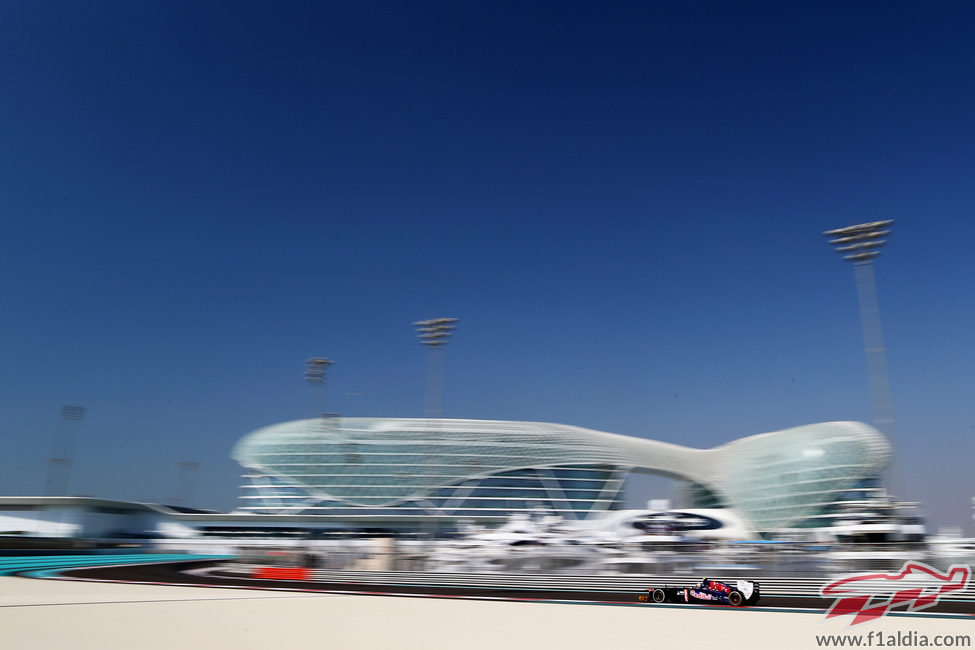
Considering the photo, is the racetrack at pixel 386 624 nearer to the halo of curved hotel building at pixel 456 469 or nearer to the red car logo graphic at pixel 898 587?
the red car logo graphic at pixel 898 587

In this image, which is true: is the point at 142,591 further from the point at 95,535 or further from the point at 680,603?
the point at 95,535

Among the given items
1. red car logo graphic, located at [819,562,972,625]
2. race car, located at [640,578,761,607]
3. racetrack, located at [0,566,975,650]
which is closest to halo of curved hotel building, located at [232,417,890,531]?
red car logo graphic, located at [819,562,972,625]

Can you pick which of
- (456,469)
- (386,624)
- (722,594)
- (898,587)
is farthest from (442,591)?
(456,469)

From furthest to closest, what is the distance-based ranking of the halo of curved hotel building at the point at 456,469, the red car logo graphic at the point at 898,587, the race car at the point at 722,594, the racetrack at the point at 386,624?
the halo of curved hotel building at the point at 456,469
the race car at the point at 722,594
the red car logo graphic at the point at 898,587
the racetrack at the point at 386,624

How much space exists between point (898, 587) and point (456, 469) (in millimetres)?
74956

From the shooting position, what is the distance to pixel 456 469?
303ft

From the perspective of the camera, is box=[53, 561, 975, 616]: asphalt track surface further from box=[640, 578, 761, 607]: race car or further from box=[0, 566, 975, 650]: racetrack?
box=[0, 566, 975, 650]: racetrack

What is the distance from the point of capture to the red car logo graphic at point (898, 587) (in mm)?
17578

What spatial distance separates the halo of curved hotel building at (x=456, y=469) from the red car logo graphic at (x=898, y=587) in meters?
68.3

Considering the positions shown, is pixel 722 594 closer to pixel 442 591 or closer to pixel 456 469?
pixel 442 591

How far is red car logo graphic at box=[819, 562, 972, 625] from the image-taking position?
1758 cm

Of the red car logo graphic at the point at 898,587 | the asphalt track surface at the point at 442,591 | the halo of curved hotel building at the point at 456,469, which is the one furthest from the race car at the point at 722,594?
the halo of curved hotel building at the point at 456,469

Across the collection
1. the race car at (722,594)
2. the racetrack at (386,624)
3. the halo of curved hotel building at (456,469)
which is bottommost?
the racetrack at (386,624)

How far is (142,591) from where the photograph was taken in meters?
21.6
